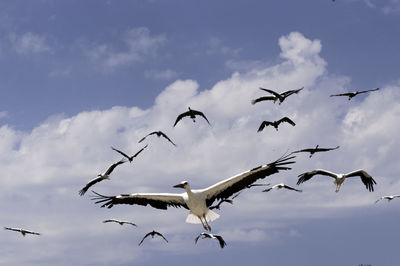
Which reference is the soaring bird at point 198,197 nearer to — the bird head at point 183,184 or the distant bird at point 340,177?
the bird head at point 183,184

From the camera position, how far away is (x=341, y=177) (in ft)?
111

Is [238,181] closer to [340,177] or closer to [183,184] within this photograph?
[183,184]

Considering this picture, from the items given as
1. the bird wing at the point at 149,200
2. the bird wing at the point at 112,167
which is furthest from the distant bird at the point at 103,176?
the bird wing at the point at 149,200

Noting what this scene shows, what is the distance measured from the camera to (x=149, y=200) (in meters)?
27.5

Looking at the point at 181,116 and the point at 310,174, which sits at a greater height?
the point at 181,116

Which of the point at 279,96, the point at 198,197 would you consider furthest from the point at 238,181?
the point at 279,96

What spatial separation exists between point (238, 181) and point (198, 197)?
2087mm

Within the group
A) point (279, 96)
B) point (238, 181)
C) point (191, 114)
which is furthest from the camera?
point (191, 114)

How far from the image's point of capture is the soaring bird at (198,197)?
25.2m

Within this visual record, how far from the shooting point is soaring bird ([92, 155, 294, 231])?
82.6 ft

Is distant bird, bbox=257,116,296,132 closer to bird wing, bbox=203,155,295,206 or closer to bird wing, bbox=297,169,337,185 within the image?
bird wing, bbox=297,169,337,185

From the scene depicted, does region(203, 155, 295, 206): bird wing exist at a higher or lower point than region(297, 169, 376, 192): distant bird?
lower

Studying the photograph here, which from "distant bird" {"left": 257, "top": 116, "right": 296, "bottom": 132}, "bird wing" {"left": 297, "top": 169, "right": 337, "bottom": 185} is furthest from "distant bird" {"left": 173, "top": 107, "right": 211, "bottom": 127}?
"bird wing" {"left": 297, "top": 169, "right": 337, "bottom": 185}

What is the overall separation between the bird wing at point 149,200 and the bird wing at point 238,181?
1.42m
